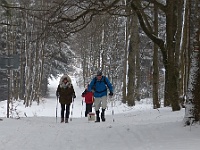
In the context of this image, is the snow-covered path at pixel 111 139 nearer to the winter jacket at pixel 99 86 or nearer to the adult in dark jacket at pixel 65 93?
the winter jacket at pixel 99 86

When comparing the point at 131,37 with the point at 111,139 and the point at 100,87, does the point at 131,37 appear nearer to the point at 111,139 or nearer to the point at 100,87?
the point at 100,87

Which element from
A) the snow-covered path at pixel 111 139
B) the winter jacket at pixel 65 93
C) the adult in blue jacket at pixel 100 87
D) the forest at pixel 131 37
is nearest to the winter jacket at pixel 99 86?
the adult in blue jacket at pixel 100 87

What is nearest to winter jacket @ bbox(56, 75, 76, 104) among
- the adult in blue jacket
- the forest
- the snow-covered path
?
the adult in blue jacket

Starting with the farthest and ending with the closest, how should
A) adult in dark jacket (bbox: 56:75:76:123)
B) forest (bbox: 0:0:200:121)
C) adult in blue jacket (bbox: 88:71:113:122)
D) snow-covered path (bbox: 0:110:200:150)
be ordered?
adult in dark jacket (bbox: 56:75:76:123)
adult in blue jacket (bbox: 88:71:113:122)
forest (bbox: 0:0:200:121)
snow-covered path (bbox: 0:110:200:150)

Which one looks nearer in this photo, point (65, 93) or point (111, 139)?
point (111, 139)

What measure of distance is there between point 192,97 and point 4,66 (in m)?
9.10

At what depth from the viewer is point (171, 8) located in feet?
41.1

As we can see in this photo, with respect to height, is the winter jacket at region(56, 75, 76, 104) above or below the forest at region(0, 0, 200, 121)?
below

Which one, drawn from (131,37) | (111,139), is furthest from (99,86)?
(131,37)

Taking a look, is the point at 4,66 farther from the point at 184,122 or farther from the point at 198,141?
the point at 198,141

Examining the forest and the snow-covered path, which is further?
the forest

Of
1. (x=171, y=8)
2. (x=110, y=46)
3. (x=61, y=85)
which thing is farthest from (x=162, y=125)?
(x=110, y=46)

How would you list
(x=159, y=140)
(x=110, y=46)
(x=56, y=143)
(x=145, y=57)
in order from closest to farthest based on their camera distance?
(x=159, y=140), (x=56, y=143), (x=145, y=57), (x=110, y=46)

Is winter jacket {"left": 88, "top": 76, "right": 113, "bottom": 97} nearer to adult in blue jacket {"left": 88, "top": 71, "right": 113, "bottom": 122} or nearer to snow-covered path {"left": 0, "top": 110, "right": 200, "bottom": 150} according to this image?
adult in blue jacket {"left": 88, "top": 71, "right": 113, "bottom": 122}
